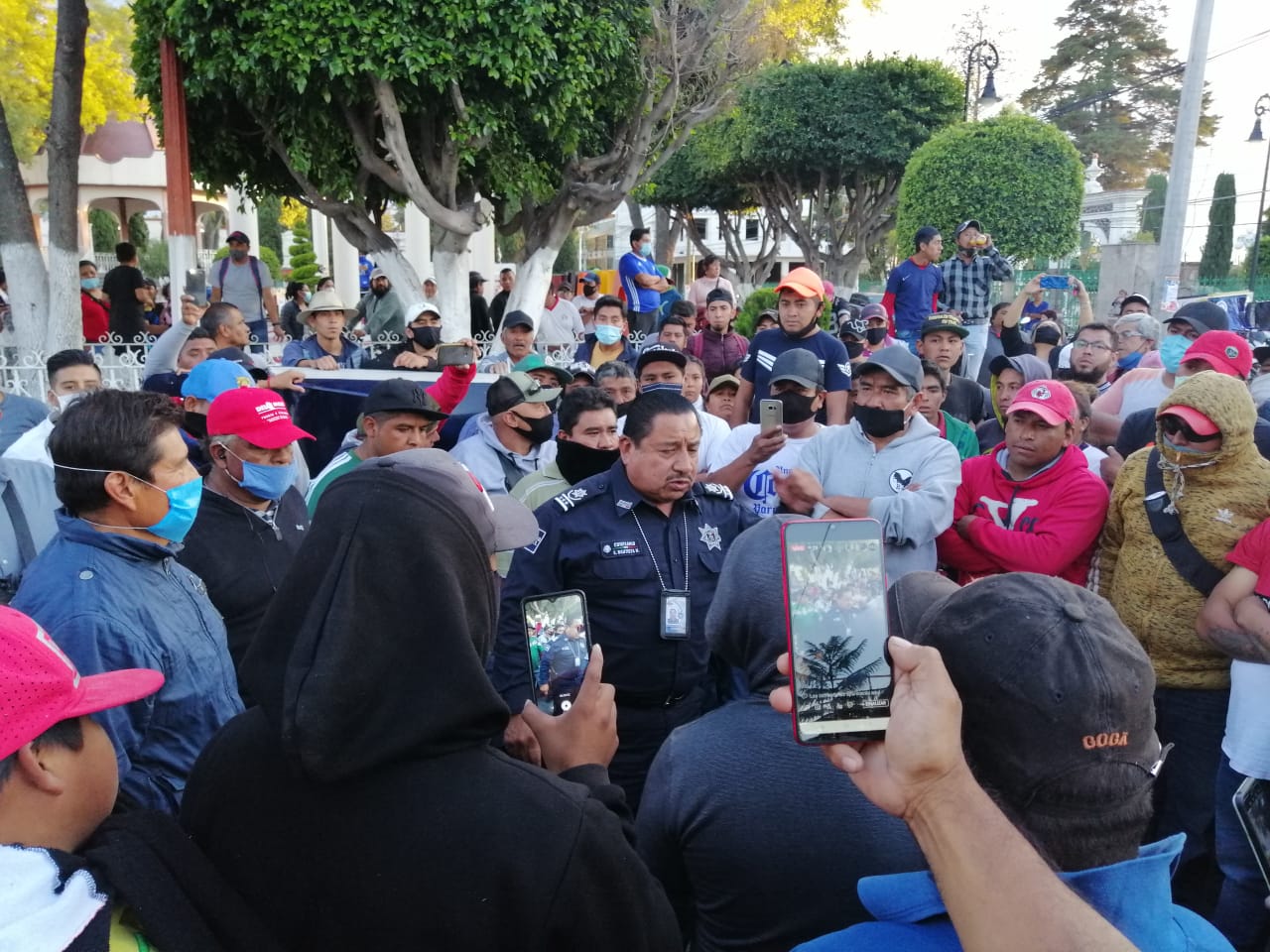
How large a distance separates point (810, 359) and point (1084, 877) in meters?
3.92

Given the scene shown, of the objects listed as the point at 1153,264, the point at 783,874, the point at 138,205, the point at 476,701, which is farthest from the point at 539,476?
the point at 138,205

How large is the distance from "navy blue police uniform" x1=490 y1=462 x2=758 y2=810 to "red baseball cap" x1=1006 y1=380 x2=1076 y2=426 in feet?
4.66

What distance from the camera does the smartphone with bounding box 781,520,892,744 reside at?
4.73 feet

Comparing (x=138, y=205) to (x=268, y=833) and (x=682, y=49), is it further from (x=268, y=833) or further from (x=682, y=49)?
(x=268, y=833)

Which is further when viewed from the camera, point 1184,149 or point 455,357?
point 1184,149

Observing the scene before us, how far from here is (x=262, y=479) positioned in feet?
12.1

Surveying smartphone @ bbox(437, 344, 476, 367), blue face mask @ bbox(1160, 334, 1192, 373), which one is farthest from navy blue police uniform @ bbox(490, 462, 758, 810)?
blue face mask @ bbox(1160, 334, 1192, 373)

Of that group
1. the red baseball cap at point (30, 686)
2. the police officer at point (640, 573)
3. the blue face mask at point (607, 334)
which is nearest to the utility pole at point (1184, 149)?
the blue face mask at point (607, 334)

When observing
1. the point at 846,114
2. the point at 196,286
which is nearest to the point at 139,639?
the point at 196,286

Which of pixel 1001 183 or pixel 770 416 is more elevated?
pixel 1001 183

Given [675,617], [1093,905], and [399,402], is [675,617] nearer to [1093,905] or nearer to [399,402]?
[399,402]

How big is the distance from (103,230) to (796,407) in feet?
143

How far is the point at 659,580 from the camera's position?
353cm

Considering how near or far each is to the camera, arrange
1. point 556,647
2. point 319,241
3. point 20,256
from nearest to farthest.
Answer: point 556,647 → point 20,256 → point 319,241
